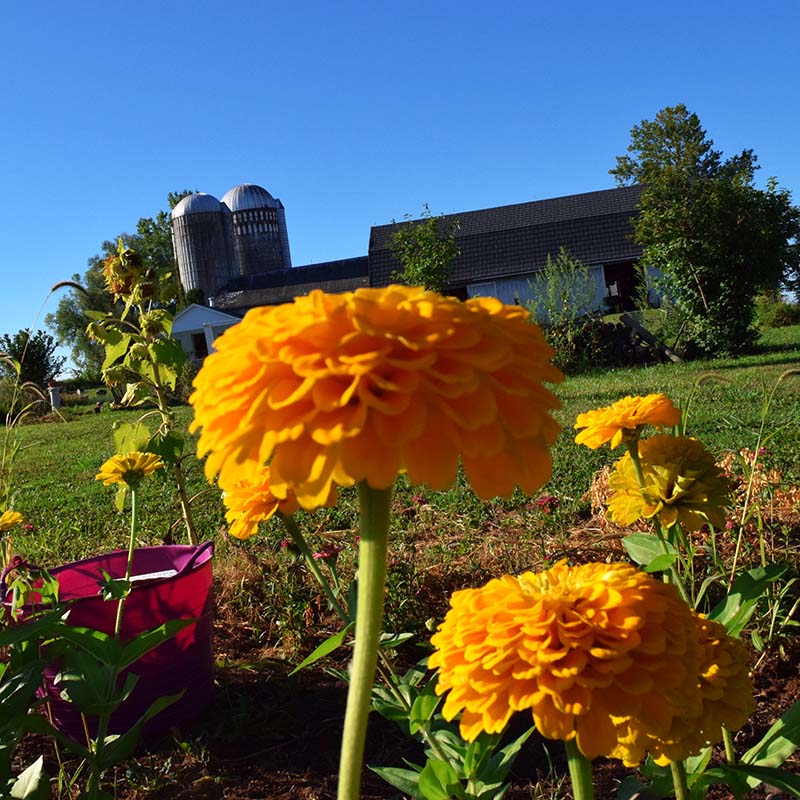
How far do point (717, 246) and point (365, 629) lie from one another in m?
13.5

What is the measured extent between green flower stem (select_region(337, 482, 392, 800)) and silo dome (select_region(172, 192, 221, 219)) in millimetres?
33264

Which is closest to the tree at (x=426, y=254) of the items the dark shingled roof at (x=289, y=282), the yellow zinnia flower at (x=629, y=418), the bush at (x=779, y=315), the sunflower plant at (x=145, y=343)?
the bush at (x=779, y=315)

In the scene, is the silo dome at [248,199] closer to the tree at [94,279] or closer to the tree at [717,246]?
the tree at [94,279]

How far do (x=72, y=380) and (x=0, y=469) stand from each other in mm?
23425

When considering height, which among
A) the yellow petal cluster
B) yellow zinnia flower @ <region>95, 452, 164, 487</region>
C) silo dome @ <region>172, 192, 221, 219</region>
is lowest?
the yellow petal cluster

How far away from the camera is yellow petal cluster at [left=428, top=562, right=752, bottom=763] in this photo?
2.45 ft

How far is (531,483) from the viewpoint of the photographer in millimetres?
626

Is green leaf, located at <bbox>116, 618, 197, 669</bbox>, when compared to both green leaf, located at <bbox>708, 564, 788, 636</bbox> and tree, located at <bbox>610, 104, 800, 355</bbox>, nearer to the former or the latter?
green leaf, located at <bbox>708, 564, 788, 636</bbox>

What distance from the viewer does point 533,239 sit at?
25.1 metres

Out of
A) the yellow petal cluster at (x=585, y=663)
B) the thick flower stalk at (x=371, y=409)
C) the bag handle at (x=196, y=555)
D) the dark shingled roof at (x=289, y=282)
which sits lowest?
the bag handle at (x=196, y=555)

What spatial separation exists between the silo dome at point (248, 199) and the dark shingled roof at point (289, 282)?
4.15m

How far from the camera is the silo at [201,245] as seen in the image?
31891mm

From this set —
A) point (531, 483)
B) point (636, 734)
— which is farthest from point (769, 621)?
point (531, 483)

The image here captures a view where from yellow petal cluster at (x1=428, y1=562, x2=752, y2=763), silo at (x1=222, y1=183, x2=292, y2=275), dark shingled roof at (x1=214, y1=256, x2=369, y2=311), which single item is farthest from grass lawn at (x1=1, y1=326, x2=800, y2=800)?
silo at (x1=222, y1=183, x2=292, y2=275)
